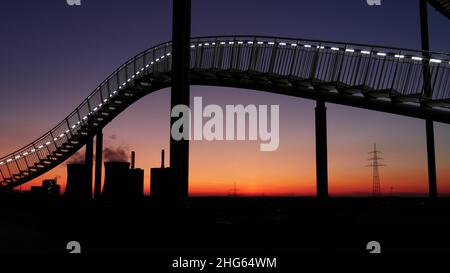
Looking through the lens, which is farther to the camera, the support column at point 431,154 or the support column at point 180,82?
the support column at point 431,154

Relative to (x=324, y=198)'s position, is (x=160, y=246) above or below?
below

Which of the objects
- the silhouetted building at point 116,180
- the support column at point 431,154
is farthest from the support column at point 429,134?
the silhouetted building at point 116,180

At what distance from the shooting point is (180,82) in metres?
12.5

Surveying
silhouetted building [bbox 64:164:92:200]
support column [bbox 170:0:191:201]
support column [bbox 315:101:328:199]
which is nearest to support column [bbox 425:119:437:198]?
support column [bbox 315:101:328:199]

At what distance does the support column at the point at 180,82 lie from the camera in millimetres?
12398


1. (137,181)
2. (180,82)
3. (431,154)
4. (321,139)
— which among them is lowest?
(180,82)

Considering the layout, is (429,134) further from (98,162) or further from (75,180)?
(75,180)

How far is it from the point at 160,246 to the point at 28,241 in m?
4.00

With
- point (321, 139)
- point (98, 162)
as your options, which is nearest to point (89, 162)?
point (98, 162)

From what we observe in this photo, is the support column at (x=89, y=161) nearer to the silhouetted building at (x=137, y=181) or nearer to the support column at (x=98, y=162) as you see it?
the support column at (x=98, y=162)

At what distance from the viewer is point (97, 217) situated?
13367 mm

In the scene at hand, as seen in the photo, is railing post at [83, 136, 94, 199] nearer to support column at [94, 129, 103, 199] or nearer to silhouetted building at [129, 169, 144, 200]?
support column at [94, 129, 103, 199]
